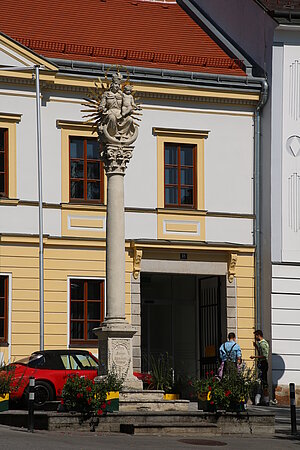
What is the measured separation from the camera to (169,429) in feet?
66.2

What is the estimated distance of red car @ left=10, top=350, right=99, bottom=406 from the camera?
26203mm

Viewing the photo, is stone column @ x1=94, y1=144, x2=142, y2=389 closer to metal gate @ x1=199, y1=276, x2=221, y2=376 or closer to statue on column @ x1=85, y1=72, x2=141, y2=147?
statue on column @ x1=85, y1=72, x2=141, y2=147

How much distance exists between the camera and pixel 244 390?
69.0 feet

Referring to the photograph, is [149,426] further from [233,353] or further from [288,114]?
[288,114]

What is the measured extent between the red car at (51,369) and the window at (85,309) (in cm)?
376

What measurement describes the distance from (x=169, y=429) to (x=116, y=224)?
14.7 feet

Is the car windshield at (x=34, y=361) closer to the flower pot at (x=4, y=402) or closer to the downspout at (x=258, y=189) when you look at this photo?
the flower pot at (x=4, y=402)

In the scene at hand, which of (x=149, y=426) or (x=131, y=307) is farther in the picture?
(x=131, y=307)

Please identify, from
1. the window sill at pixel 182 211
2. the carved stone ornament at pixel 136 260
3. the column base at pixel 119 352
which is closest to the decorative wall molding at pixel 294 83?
the window sill at pixel 182 211

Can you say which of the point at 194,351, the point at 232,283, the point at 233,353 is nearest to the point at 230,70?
the point at 232,283

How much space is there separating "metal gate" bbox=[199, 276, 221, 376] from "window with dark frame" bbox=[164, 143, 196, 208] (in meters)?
2.42

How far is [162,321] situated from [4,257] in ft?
26.0

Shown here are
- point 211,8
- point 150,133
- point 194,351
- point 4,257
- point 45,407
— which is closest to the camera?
point 45,407

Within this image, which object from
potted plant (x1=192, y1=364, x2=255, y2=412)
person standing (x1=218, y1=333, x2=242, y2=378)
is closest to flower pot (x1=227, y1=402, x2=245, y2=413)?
potted plant (x1=192, y1=364, x2=255, y2=412)
